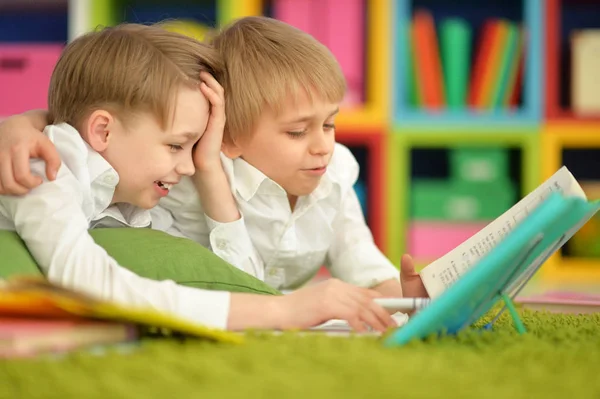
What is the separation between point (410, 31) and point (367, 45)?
152 mm

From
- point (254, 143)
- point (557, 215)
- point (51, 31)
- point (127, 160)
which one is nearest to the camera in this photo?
point (557, 215)

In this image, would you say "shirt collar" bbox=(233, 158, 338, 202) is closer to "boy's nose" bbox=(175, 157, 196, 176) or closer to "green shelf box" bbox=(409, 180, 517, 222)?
"boy's nose" bbox=(175, 157, 196, 176)

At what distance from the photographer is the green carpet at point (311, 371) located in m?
0.62

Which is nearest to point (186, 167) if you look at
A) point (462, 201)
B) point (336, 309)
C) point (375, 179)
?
point (336, 309)

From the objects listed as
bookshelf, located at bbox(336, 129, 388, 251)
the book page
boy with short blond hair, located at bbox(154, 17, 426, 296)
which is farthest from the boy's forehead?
bookshelf, located at bbox(336, 129, 388, 251)

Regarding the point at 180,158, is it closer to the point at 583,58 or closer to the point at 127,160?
the point at 127,160

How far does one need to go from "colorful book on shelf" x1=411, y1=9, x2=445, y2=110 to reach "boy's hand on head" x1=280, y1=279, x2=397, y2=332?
196 centimetres

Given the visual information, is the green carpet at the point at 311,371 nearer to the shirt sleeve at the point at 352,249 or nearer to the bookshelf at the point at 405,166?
the shirt sleeve at the point at 352,249

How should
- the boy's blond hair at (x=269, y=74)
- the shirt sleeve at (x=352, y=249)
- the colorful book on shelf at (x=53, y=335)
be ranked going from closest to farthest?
the colorful book on shelf at (x=53, y=335) → the boy's blond hair at (x=269, y=74) → the shirt sleeve at (x=352, y=249)

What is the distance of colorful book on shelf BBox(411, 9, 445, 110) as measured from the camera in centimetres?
281

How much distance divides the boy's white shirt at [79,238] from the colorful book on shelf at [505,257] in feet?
0.79

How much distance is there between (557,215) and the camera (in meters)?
0.81

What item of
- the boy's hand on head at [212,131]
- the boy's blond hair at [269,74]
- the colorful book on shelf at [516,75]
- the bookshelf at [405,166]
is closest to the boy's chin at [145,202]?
the boy's hand on head at [212,131]

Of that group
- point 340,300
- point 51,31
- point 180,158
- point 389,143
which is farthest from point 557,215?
point 51,31
